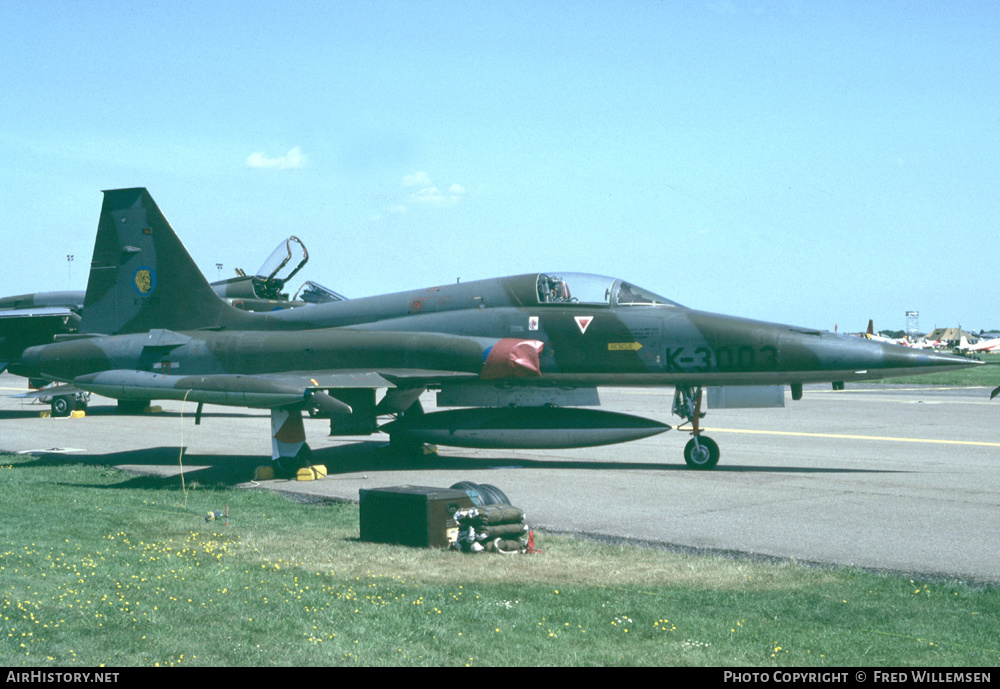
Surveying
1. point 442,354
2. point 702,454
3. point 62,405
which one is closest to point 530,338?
point 442,354

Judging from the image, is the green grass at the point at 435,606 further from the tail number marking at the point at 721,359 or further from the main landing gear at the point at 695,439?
the main landing gear at the point at 695,439

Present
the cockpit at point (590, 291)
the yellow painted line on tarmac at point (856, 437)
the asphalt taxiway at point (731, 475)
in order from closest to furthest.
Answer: the asphalt taxiway at point (731, 475) < the cockpit at point (590, 291) < the yellow painted line on tarmac at point (856, 437)

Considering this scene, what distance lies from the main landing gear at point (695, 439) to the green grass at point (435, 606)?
6268 millimetres

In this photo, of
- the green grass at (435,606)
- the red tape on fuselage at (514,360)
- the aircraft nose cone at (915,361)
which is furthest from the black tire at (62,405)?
the aircraft nose cone at (915,361)

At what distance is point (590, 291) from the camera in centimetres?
1578

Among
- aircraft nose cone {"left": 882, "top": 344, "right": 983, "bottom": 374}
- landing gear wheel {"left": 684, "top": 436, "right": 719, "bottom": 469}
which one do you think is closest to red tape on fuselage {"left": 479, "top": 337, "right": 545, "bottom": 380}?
landing gear wheel {"left": 684, "top": 436, "right": 719, "bottom": 469}

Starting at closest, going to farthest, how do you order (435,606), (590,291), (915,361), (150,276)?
(435,606) → (915,361) → (590,291) → (150,276)

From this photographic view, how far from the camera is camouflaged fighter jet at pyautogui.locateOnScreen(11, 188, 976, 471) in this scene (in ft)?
47.1

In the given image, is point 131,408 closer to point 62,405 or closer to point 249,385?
point 62,405

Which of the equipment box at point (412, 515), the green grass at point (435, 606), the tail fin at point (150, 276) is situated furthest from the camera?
the tail fin at point (150, 276)

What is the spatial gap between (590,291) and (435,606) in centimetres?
968

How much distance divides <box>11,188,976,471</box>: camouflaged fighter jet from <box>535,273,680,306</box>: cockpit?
3 cm

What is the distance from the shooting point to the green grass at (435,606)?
18.4 ft
